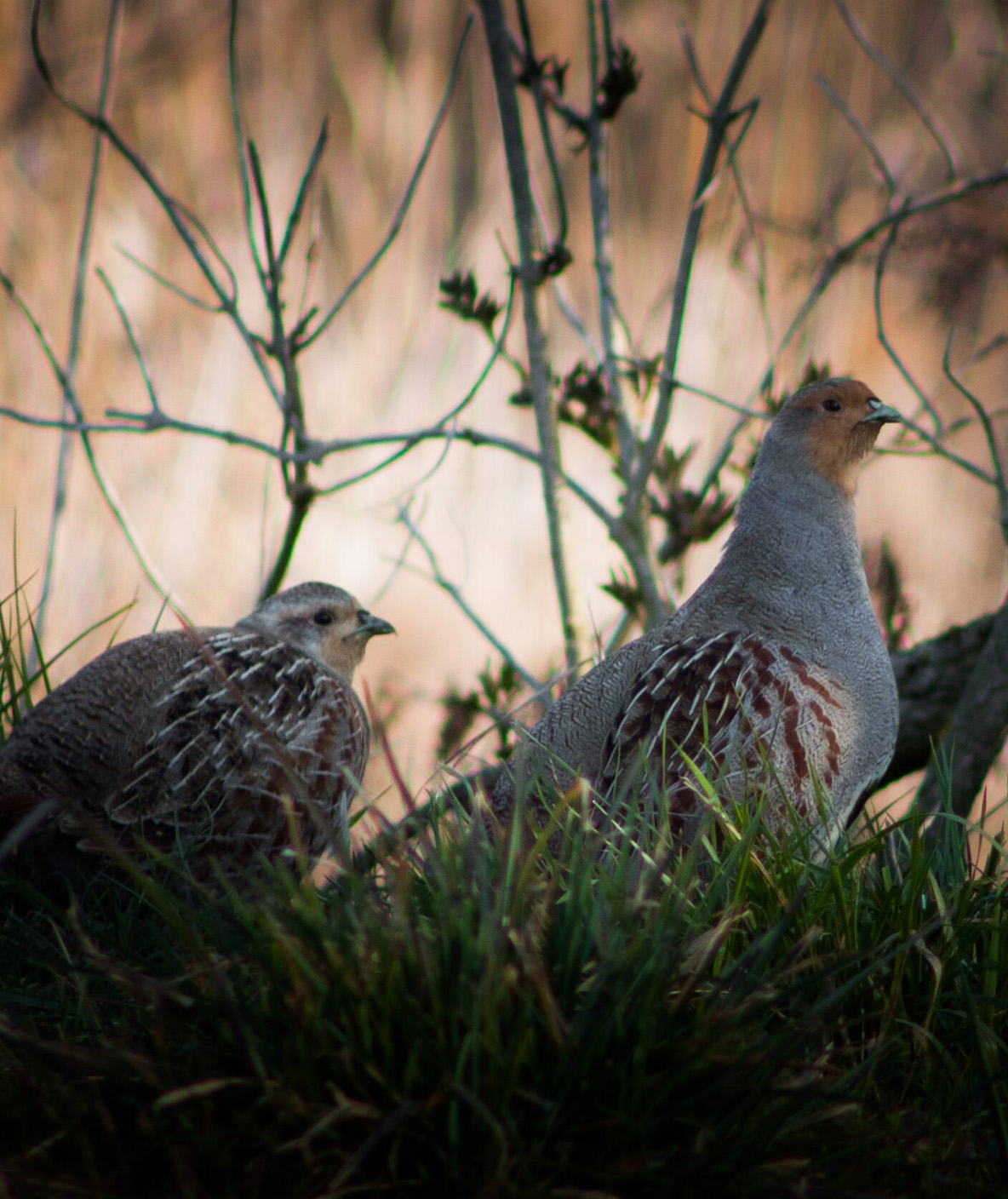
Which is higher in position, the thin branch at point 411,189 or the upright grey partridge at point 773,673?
the thin branch at point 411,189

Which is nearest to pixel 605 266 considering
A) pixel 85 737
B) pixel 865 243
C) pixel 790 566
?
pixel 865 243

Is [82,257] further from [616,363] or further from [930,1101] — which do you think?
[930,1101]

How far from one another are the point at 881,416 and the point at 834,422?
0.13m

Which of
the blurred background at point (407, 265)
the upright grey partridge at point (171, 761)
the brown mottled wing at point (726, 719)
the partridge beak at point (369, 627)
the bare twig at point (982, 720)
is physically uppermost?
the blurred background at point (407, 265)

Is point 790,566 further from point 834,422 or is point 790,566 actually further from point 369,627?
point 369,627

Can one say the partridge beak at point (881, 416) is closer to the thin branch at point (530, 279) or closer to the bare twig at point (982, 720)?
the bare twig at point (982, 720)

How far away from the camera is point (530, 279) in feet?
12.4

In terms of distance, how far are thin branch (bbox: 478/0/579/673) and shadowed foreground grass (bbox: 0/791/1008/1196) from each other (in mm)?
1801

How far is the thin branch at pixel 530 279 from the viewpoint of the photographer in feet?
12.0

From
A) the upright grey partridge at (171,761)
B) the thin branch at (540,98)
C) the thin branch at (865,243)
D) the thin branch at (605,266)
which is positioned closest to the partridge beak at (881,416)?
the thin branch at (865,243)

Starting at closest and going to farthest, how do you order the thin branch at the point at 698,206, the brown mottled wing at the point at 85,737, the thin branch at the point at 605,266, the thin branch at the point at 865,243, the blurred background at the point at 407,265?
the brown mottled wing at the point at 85,737
the thin branch at the point at 698,206
the thin branch at the point at 865,243
the thin branch at the point at 605,266
the blurred background at the point at 407,265

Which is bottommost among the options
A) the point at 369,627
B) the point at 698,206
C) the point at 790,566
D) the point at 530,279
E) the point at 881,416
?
the point at 790,566

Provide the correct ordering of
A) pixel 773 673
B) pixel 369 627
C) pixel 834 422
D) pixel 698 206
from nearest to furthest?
pixel 773 673, pixel 698 206, pixel 834 422, pixel 369 627

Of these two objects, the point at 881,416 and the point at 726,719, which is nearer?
the point at 726,719
